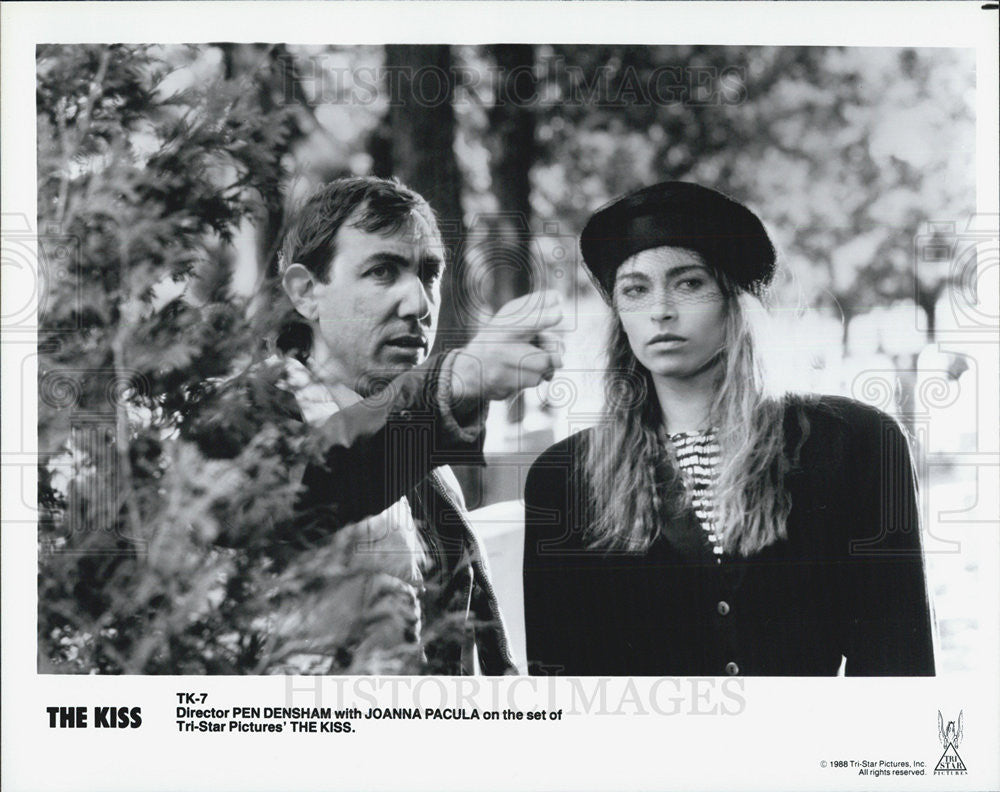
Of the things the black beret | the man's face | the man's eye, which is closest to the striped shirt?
the black beret

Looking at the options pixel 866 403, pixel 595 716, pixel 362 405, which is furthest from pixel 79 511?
pixel 866 403

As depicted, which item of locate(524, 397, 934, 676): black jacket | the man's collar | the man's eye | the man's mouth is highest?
the man's eye

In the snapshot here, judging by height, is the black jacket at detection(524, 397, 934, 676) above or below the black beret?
below

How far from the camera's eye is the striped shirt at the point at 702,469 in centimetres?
353

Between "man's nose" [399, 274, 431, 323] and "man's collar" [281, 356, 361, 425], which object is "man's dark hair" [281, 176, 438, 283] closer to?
"man's nose" [399, 274, 431, 323]

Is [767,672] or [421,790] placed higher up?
[767,672]

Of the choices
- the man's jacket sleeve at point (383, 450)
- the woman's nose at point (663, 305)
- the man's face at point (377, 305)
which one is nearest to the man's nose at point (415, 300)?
the man's face at point (377, 305)

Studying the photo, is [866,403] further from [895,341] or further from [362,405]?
[362,405]

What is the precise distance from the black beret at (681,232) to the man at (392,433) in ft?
0.87

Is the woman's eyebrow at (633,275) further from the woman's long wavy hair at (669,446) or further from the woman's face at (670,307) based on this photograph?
the woman's long wavy hair at (669,446)

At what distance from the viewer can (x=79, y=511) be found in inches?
141

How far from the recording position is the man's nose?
3.56m

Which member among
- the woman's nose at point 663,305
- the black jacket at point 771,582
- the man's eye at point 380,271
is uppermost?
the man's eye at point 380,271

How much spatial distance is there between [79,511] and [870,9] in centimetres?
343
